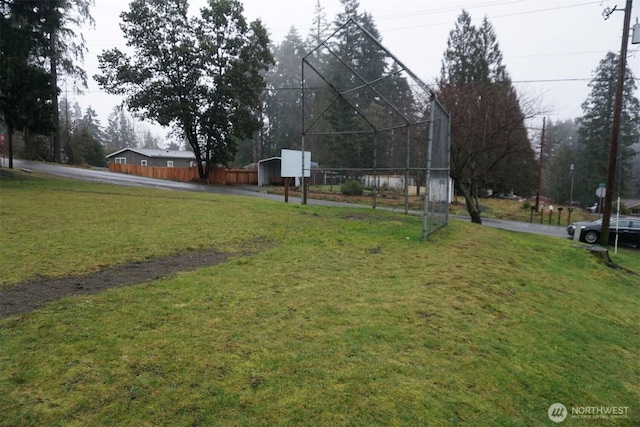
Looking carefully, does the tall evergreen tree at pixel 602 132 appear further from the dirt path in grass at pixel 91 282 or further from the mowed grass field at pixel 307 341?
the dirt path in grass at pixel 91 282

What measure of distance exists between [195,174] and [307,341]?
34.2 m

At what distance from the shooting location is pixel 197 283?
15.1 ft

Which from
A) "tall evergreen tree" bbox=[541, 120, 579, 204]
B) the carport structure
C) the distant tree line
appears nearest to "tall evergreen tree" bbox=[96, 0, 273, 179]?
the distant tree line

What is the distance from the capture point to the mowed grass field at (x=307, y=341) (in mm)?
2381

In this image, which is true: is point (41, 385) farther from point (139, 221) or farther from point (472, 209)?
point (472, 209)

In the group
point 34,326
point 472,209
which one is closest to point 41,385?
point 34,326

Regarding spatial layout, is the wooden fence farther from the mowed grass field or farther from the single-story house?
the mowed grass field

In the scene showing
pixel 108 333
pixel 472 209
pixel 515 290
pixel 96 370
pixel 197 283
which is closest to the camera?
pixel 96 370

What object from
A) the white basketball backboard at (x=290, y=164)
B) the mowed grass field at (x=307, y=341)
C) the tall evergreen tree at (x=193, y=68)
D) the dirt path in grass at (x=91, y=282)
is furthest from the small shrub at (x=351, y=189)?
the dirt path in grass at (x=91, y=282)

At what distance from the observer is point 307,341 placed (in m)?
3.24

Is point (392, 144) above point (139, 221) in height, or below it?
above

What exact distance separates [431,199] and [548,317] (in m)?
4.74

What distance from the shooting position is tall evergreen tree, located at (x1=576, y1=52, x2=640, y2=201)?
38688mm

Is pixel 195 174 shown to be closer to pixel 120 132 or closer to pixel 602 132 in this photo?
pixel 602 132
